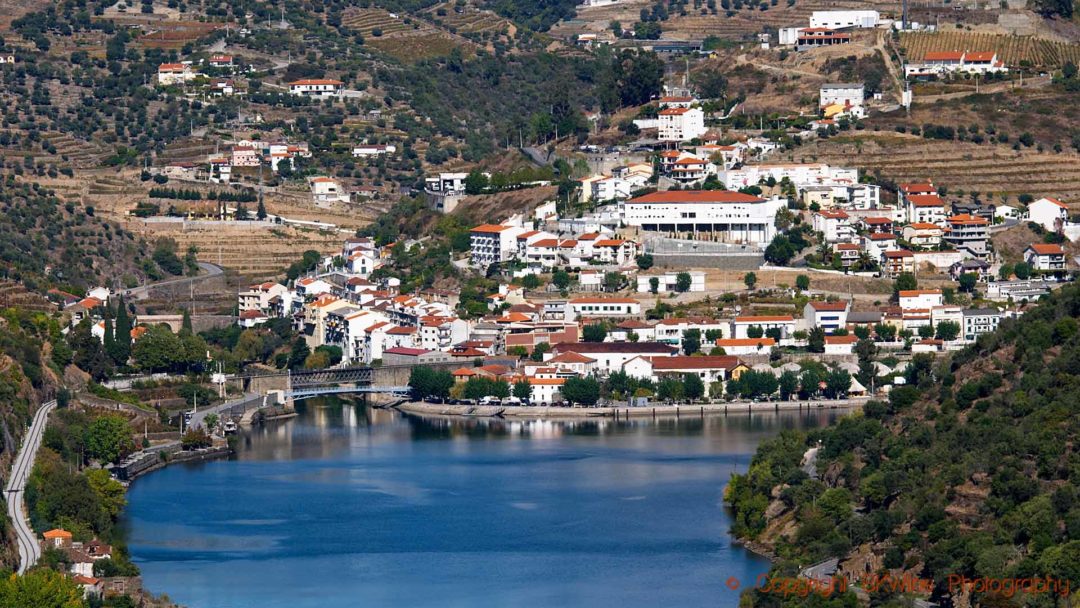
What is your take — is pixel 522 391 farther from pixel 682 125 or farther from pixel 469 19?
pixel 469 19

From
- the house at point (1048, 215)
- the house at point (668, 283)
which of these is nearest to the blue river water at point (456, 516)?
the house at point (668, 283)

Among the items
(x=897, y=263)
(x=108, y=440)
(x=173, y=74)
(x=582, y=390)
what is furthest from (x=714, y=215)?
(x=173, y=74)

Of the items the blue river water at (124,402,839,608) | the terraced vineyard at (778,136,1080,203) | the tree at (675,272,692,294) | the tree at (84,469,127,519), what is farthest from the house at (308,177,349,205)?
the tree at (84,469,127,519)

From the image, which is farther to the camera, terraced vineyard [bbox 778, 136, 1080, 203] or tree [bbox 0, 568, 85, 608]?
terraced vineyard [bbox 778, 136, 1080, 203]

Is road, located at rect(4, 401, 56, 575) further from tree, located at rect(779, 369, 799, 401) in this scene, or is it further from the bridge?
tree, located at rect(779, 369, 799, 401)

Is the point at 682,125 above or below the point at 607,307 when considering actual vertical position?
above

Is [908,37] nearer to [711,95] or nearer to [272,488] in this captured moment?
[711,95]
